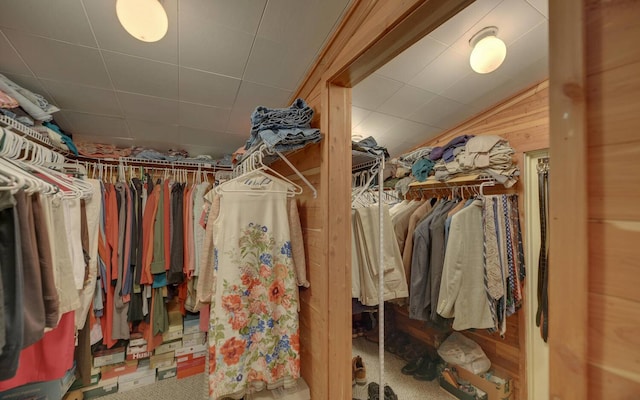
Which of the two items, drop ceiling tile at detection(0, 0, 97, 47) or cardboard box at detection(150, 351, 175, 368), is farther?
cardboard box at detection(150, 351, 175, 368)

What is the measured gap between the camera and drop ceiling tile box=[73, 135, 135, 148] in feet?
6.39

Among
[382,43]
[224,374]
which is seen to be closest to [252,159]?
[382,43]

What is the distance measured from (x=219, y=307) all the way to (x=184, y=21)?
1.26 meters

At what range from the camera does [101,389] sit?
1.72m

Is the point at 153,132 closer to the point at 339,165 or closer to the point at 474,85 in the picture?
the point at 339,165

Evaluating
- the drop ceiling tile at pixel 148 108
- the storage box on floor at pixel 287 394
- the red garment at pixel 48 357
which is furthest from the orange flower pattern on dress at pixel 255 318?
the drop ceiling tile at pixel 148 108

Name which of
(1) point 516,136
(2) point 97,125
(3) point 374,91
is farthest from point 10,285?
(1) point 516,136

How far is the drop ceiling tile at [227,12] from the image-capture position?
926mm

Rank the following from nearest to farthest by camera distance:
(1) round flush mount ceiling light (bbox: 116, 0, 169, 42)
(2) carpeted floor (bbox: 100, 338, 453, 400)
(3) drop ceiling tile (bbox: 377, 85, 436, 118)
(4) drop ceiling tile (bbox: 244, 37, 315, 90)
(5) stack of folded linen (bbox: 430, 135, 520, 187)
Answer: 1. (1) round flush mount ceiling light (bbox: 116, 0, 169, 42)
2. (4) drop ceiling tile (bbox: 244, 37, 315, 90)
3. (3) drop ceiling tile (bbox: 377, 85, 436, 118)
4. (5) stack of folded linen (bbox: 430, 135, 520, 187)
5. (2) carpeted floor (bbox: 100, 338, 453, 400)

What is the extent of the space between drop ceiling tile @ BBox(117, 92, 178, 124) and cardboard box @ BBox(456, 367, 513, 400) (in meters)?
2.96

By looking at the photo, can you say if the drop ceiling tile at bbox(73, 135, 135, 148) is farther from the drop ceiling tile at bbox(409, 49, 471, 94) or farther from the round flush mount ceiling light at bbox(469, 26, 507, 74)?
the round flush mount ceiling light at bbox(469, 26, 507, 74)

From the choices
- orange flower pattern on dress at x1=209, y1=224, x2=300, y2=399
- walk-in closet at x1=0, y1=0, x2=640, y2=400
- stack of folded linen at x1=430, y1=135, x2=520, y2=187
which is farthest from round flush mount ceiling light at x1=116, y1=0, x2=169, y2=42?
stack of folded linen at x1=430, y1=135, x2=520, y2=187

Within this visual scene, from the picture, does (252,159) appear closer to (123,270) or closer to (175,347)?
(123,270)

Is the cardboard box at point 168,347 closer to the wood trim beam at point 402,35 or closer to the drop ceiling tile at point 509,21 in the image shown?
the wood trim beam at point 402,35
